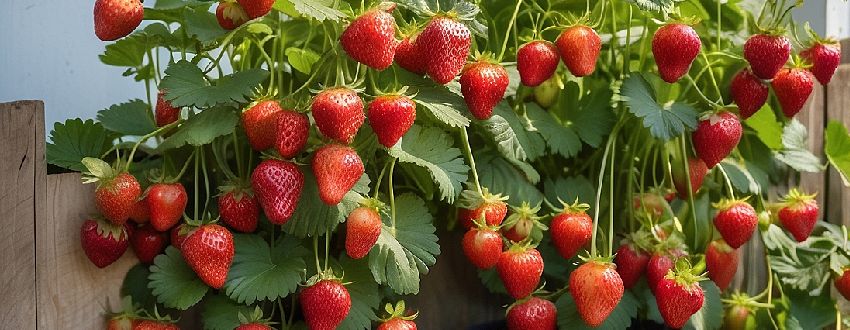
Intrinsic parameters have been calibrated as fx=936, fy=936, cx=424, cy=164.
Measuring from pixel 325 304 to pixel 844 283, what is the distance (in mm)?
886

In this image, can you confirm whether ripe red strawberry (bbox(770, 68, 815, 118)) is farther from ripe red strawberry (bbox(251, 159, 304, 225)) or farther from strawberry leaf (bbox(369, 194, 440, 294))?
ripe red strawberry (bbox(251, 159, 304, 225))

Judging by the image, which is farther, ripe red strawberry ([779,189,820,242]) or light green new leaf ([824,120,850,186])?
light green new leaf ([824,120,850,186])

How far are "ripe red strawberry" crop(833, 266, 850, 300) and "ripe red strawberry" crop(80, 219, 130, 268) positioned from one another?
1.10m

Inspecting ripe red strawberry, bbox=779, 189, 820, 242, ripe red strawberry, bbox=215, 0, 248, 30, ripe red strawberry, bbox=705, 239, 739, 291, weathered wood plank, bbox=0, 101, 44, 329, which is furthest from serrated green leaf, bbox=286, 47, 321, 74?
ripe red strawberry, bbox=779, 189, 820, 242

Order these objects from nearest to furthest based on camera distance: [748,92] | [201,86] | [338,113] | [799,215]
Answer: [338,113], [201,86], [748,92], [799,215]

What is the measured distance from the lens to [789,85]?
1357 mm

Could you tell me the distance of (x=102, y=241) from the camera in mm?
1109

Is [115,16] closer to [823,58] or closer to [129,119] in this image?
[129,119]

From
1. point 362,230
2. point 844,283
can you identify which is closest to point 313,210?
point 362,230

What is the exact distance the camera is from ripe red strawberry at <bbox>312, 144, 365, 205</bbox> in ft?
3.36

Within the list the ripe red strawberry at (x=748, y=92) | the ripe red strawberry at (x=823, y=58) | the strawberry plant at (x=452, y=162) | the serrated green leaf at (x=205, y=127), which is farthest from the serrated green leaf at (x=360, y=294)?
the ripe red strawberry at (x=823, y=58)

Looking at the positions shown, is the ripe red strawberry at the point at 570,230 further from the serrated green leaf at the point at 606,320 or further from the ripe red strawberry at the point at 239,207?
the ripe red strawberry at the point at 239,207

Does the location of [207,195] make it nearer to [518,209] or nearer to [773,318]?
[518,209]

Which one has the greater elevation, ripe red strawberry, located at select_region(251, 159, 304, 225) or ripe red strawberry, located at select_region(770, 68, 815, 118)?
ripe red strawberry, located at select_region(251, 159, 304, 225)
